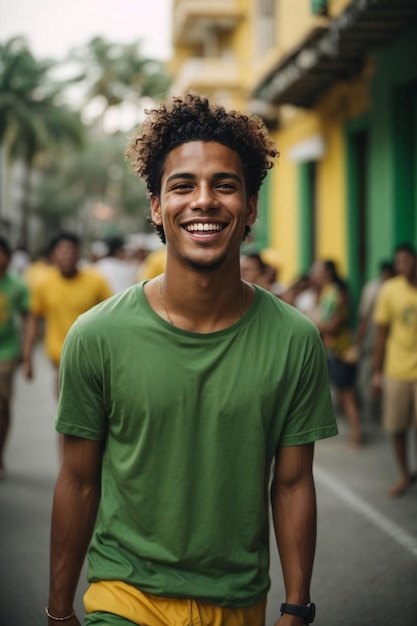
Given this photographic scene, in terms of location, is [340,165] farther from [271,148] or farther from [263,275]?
[271,148]

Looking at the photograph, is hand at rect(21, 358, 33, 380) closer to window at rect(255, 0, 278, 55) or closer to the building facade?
the building facade

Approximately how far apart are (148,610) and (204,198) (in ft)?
3.62

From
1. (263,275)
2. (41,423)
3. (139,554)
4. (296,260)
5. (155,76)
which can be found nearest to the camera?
(139,554)

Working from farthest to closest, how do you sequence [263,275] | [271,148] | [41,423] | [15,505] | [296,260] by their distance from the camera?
[296,260]
[41,423]
[263,275]
[15,505]
[271,148]

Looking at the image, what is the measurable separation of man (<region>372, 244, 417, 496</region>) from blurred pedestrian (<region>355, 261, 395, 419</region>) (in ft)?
7.95

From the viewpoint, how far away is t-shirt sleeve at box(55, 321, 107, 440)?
9.09 ft

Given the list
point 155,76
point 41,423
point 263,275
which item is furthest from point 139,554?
point 155,76

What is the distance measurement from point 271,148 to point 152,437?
37.1 inches

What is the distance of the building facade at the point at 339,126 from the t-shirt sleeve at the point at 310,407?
18.6ft

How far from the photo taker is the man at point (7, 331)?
898 cm

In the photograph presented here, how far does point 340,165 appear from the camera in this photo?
16609 millimetres

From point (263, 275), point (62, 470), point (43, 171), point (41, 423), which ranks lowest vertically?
point (41, 423)

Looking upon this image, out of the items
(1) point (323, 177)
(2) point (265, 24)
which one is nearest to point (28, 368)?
(1) point (323, 177)

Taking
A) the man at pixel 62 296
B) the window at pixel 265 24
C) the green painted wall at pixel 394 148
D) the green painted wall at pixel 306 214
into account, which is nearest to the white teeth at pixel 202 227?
the man at pixel 62 296
